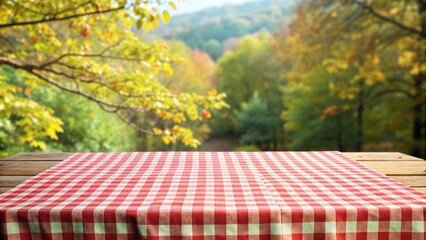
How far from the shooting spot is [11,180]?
165 centimetres

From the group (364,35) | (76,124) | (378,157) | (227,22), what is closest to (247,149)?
(364,35)

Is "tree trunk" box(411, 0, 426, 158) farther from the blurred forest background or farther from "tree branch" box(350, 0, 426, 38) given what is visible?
"tree branch" box(350, 0, 426, 38)

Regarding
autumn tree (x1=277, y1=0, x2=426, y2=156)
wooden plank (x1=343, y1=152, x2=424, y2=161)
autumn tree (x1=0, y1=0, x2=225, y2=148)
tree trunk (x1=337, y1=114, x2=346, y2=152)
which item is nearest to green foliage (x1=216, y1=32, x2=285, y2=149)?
tree trunk (x1=337, y1=114, x2=346, y2=152)

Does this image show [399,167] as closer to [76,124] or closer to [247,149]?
[76,124]

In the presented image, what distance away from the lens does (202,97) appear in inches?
157

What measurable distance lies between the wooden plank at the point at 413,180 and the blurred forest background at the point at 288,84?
7.57 feet

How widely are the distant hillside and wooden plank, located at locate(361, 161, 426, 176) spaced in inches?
1099

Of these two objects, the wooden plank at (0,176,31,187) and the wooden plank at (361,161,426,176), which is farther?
the wooden plank at (361,161,426,176)

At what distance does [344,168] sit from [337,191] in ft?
1.23

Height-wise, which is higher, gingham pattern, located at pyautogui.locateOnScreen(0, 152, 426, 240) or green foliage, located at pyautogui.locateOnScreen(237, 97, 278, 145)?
→ gingham pattern, located at pyautogui.locateOnScreen(0, 152, 426, 240)

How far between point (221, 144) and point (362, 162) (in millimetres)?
22062

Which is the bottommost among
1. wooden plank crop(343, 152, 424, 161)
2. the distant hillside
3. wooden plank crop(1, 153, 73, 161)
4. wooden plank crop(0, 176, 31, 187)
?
wooden plank crop(343, 152, 424, 161)

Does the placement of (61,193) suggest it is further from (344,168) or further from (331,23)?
(331,23)

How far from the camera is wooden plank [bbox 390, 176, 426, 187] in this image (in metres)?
1.59
